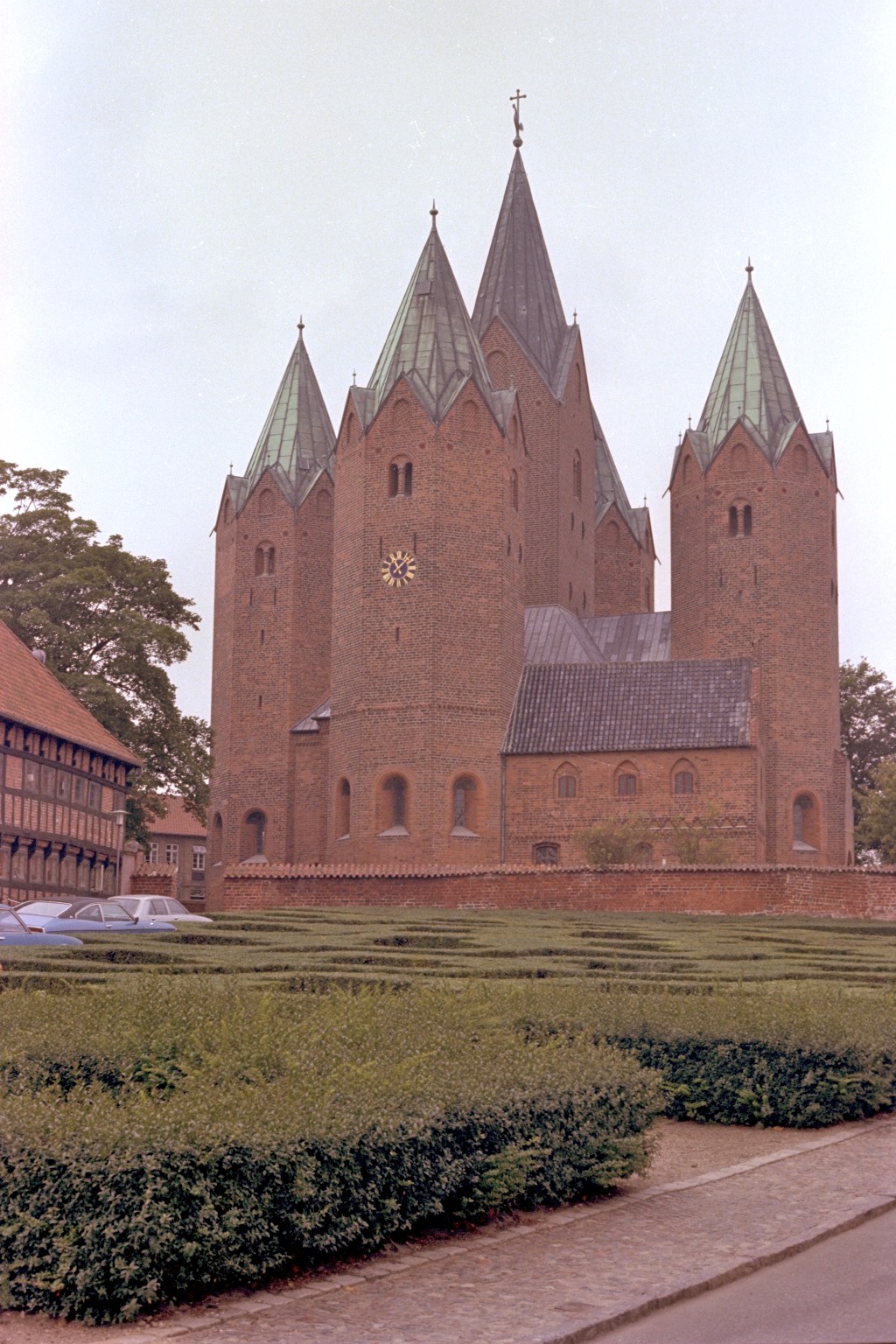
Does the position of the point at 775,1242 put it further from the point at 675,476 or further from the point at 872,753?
the point at 872,753

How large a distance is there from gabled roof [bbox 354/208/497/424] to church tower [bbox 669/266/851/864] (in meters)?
9.67

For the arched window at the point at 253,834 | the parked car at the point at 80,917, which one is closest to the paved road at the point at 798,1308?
the parked car at the point at 80,917

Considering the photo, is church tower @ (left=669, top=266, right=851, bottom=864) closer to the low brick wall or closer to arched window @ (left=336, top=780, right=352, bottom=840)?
arched window @ (left=336, top=780, right=352, bottom=840)

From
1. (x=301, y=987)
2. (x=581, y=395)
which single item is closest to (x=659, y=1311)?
(x=301, y=987)

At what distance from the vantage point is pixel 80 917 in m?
26.2

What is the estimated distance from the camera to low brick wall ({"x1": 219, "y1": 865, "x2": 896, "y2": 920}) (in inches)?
1384

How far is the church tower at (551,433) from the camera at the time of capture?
58.4 metres

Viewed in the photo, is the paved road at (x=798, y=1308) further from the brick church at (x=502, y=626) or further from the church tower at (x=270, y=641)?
the church tower at (x=270, y=641)

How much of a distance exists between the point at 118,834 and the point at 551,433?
24901 mm

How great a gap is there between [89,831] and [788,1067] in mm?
31822

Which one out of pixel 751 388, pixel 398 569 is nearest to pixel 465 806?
pixel 398 569

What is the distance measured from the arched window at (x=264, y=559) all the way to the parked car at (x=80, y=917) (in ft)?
104

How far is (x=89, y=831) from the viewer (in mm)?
40938

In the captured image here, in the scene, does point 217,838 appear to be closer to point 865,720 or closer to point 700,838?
point 700,838
